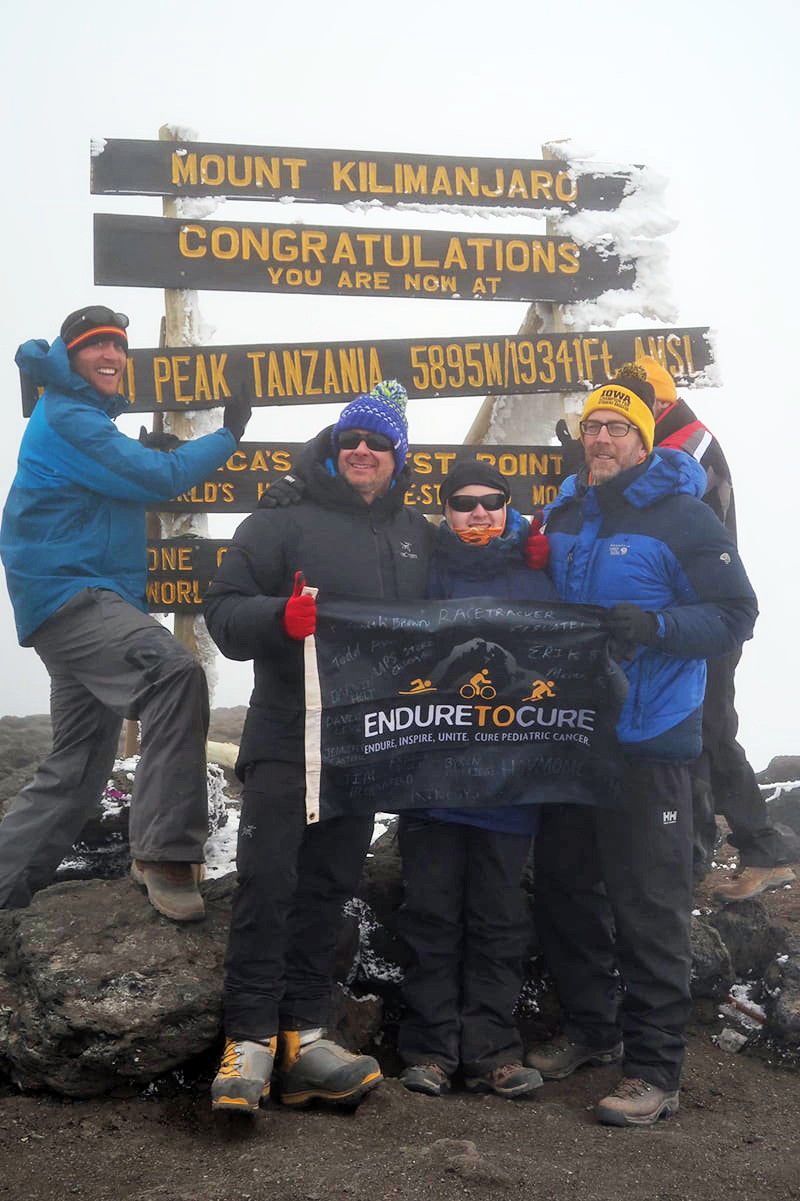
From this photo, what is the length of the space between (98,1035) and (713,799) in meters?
3.61

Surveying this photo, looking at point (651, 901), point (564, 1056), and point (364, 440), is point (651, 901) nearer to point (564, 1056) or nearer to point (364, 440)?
point (564, 1056)

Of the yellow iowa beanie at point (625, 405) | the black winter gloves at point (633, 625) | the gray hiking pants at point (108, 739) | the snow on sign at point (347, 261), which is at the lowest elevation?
the gray hiking pants at point (108, 739)

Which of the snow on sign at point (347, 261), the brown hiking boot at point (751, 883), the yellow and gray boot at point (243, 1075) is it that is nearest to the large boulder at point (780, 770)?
the brown hiking boot at point (751, 883)

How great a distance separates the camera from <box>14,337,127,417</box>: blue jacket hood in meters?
5.30

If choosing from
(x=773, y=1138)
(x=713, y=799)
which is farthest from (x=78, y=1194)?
(x=713, y=799)

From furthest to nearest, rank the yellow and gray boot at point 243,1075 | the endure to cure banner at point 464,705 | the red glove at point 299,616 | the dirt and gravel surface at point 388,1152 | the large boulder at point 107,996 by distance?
the endure to cure banner at point 464,705, the large boulder at point 107,996, the red glove at point 299,616, the yellow and gray boot at point 243,1075, the dirt and gravel surface at point 388,1152

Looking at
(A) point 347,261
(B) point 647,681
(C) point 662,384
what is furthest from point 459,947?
(A) point 347,261

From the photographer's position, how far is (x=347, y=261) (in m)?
7.02

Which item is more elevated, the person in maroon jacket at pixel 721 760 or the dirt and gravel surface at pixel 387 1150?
the person in maroon jacket at pixel 721 760

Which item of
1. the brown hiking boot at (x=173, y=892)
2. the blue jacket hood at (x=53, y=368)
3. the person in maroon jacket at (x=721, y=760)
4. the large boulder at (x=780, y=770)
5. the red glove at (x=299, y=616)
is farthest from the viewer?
the large boulder at (x=780, y=770)

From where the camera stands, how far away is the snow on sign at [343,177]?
6711mm

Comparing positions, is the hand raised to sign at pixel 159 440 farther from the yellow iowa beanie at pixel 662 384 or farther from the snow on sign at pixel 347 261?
the yellow iowa beanie at pixel 662 384

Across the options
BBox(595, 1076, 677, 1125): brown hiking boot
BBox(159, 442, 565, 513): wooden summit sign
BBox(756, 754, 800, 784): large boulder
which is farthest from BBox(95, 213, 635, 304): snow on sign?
BBox(756, 754, 800, 784): large boulder

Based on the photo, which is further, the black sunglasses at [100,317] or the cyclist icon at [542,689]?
the black sunglasses at [100,317]
